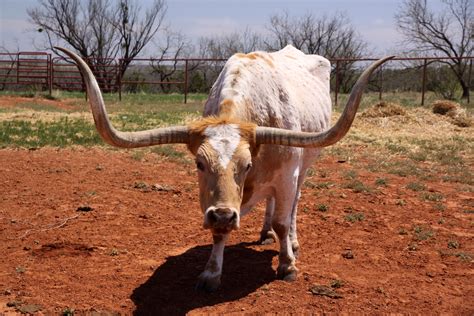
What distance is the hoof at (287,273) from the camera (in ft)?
16.1

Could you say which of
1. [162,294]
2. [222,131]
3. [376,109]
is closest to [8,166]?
[162,294]

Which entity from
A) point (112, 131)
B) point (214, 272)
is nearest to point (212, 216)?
point (112, 131)

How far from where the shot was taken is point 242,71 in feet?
15.9

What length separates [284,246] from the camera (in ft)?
16.6

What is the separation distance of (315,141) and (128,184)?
4.72 meters

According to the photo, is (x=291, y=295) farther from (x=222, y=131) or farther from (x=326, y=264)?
(x=222, y=131)

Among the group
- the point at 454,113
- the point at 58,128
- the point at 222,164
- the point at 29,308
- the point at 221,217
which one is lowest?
the point at 29,308

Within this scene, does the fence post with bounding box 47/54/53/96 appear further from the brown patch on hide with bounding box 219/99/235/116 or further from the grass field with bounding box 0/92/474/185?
the brown patch on hide with bounding box 219/99/235/116

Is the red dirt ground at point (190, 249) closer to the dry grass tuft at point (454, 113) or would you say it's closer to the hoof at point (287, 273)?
the hoof at point (287, 273)

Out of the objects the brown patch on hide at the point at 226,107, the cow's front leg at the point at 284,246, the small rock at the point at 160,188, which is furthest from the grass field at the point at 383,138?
the brown patch on hide at the point at 226,107

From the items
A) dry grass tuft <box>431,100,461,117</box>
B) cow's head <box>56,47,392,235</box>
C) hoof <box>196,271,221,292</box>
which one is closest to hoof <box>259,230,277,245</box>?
hoof <box>196,271,221,292</box>

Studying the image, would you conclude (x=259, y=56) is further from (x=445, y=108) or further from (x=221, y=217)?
(x=445, y=108)

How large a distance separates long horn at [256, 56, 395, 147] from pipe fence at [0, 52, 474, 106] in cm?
2019

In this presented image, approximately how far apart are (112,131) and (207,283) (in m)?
1.61
